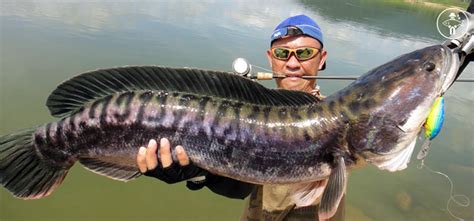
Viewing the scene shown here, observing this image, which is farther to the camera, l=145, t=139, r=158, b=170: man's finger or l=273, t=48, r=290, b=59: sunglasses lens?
l=273, t=48, r=290, b=59: sunglasses lens

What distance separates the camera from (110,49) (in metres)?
11.2

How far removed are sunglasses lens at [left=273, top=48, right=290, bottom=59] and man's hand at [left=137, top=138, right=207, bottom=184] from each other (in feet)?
4.70

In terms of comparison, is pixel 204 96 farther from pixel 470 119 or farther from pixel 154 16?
pixel 154 16

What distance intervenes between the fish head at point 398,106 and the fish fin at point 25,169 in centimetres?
194

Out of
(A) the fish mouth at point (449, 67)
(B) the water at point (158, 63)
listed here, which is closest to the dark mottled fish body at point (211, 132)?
(A) the fish mouth at point (449, 67)

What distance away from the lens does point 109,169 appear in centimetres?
259

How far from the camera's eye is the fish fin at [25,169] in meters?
2.56

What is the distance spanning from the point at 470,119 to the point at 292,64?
856 cm

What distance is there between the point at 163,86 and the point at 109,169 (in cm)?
67

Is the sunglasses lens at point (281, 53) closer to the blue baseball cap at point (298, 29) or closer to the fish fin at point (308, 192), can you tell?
the blue baseball cap at point (298, 29)

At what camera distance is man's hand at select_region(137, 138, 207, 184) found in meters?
2.42

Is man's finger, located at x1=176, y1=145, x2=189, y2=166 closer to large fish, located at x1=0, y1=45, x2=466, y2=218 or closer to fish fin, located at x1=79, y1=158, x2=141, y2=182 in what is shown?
large fish, located at x1=0, y1=45, x2=466, y2=218

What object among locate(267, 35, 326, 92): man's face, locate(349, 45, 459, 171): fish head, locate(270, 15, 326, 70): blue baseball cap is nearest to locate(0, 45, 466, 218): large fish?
locate(349, 45, 459, 171): fish head

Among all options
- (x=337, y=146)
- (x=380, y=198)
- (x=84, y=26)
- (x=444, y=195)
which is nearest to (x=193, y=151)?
(x=337, y=146)
